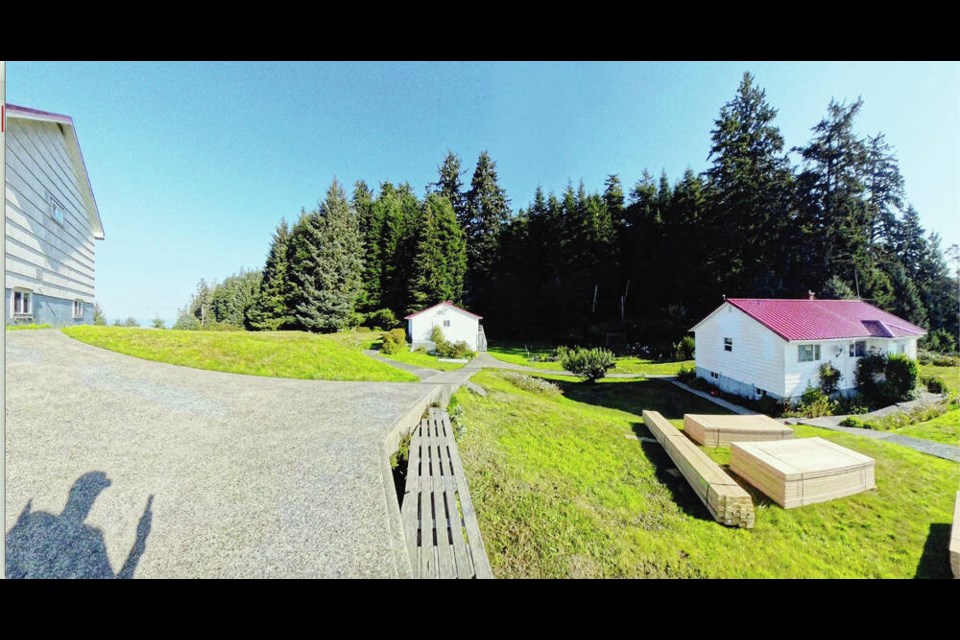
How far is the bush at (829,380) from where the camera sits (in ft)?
21.4

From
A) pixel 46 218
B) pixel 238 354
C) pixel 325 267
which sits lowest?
pixel 238 354

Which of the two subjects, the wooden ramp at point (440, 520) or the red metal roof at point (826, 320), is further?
the red metal roof at point (826, 320)

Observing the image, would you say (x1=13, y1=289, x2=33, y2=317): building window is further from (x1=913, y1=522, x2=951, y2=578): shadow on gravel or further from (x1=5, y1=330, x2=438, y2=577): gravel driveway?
(x1=913, y1=522, x2=951, y2=578): shadow on gravel

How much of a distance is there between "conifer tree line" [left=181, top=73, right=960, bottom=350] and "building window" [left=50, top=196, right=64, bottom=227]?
24.9 feet

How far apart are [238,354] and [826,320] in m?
13.8

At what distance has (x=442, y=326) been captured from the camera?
16.1 m

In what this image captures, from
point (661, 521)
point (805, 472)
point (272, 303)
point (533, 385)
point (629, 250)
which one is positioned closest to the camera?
point (661, 521)

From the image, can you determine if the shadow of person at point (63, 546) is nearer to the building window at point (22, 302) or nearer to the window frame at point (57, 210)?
the building window at point (22, 302)

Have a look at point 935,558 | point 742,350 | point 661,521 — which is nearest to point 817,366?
point 742,350

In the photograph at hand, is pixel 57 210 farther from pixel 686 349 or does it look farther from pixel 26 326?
pixel 686 349

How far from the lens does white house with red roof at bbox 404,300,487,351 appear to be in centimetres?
1603

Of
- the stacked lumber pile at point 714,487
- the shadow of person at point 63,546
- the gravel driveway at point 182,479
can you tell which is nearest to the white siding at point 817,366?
the stacked lumber pile at point 714,487
